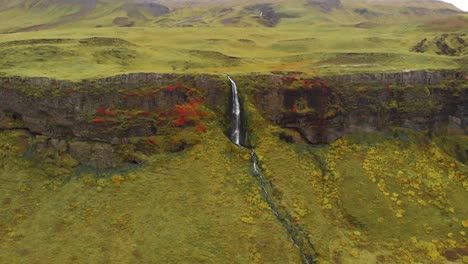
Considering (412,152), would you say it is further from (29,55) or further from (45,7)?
(45,7)

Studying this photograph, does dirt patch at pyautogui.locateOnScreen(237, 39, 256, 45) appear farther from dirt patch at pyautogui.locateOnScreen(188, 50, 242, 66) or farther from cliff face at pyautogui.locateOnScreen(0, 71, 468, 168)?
cliff face at pyautogui.locateOnScreen(0, 71, 468, 168)

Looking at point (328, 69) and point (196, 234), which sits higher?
point (328, 69)

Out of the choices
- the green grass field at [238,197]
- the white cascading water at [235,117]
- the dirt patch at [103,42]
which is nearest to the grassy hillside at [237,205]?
the green grass field at [238,197]

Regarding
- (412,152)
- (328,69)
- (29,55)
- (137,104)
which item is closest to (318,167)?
(412,152)

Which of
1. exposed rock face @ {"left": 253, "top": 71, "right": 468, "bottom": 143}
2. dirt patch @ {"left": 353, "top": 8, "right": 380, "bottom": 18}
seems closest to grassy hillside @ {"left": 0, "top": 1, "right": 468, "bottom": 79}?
exposed rock face @ {"left": 253, "top": 71, "right": 468, "bottom": 143}

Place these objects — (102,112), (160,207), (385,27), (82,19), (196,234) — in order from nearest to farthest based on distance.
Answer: (196,234), (160,207), (102,112), (385,27), (82,19)

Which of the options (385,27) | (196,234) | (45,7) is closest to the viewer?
(196,234)

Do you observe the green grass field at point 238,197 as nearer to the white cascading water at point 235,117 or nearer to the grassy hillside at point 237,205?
the grassy hillside at point 237,205

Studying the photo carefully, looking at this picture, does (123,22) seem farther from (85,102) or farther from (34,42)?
(85,102)
